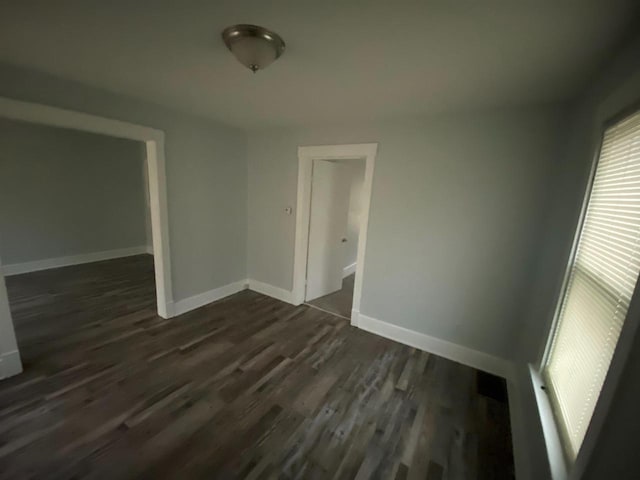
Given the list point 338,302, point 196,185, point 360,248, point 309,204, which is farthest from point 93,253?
point 360,248

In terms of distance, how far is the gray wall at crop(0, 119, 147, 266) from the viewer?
13.0ft

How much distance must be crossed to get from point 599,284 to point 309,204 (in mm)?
2680

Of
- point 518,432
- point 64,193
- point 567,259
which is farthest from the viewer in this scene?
point 64,193

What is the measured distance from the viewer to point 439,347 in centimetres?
260

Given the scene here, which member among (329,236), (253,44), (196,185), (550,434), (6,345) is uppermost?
(253,44)

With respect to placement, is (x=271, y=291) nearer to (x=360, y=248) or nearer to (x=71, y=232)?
(x=360, y=248)

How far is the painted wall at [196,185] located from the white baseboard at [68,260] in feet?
10.4

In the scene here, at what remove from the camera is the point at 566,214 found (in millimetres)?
1683

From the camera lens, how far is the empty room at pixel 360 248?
1.13 meters

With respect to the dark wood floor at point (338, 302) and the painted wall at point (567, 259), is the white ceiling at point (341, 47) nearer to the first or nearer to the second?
the painted wall at point (567, 259)

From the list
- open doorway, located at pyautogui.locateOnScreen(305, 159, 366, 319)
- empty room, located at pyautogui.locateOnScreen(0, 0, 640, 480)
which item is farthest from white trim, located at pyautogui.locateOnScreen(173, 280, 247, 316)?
open doorway, located at pyautogui.locateOnScreen(305, 159, 366, 319)

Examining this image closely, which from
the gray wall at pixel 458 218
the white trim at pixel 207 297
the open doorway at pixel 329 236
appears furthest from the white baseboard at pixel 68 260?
the gray wall at pixel 458 218

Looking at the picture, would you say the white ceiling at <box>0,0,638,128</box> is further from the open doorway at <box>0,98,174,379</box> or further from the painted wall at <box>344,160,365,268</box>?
the painted wall at <box>344,160,365,268</box>

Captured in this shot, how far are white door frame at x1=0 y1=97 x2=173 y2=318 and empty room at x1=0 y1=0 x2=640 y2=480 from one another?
0.02m
